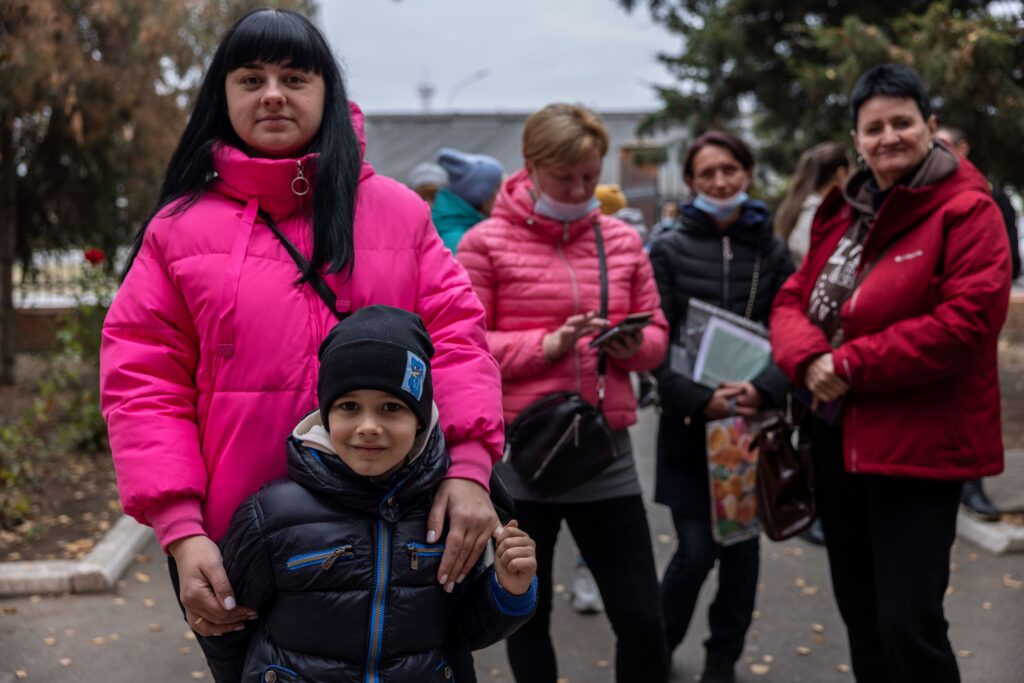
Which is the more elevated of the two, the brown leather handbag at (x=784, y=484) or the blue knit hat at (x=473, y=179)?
the blue knit hat at (x=473, y=179)

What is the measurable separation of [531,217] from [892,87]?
1.19 m

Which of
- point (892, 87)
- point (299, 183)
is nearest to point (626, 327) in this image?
point (892, 87)

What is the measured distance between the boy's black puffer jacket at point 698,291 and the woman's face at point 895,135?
87cm

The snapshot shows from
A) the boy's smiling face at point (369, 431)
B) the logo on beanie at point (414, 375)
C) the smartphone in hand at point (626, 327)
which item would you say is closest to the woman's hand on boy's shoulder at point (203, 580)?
the boy's smiling face at point (369, 431)

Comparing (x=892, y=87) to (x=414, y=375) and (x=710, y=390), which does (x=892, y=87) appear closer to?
(x=710, y=390)

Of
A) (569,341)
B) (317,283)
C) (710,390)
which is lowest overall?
(710,390)

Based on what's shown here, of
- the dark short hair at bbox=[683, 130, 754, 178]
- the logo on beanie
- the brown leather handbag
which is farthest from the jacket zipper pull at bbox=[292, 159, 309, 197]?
the dark short hair at bbox=[683, 130, 754, 178]

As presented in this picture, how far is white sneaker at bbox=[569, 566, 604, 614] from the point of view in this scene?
5043mm

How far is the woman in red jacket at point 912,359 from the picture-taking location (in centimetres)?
297

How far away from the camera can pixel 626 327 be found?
10.8 ft

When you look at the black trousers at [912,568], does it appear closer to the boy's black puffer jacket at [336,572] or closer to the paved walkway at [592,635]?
the paved walkway at [592,635]

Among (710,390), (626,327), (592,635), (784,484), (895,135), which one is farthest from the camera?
(592,635)

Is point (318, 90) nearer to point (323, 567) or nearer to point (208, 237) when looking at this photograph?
point (208, 237)

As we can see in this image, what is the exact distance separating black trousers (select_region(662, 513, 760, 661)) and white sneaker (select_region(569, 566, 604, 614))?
0.96m
